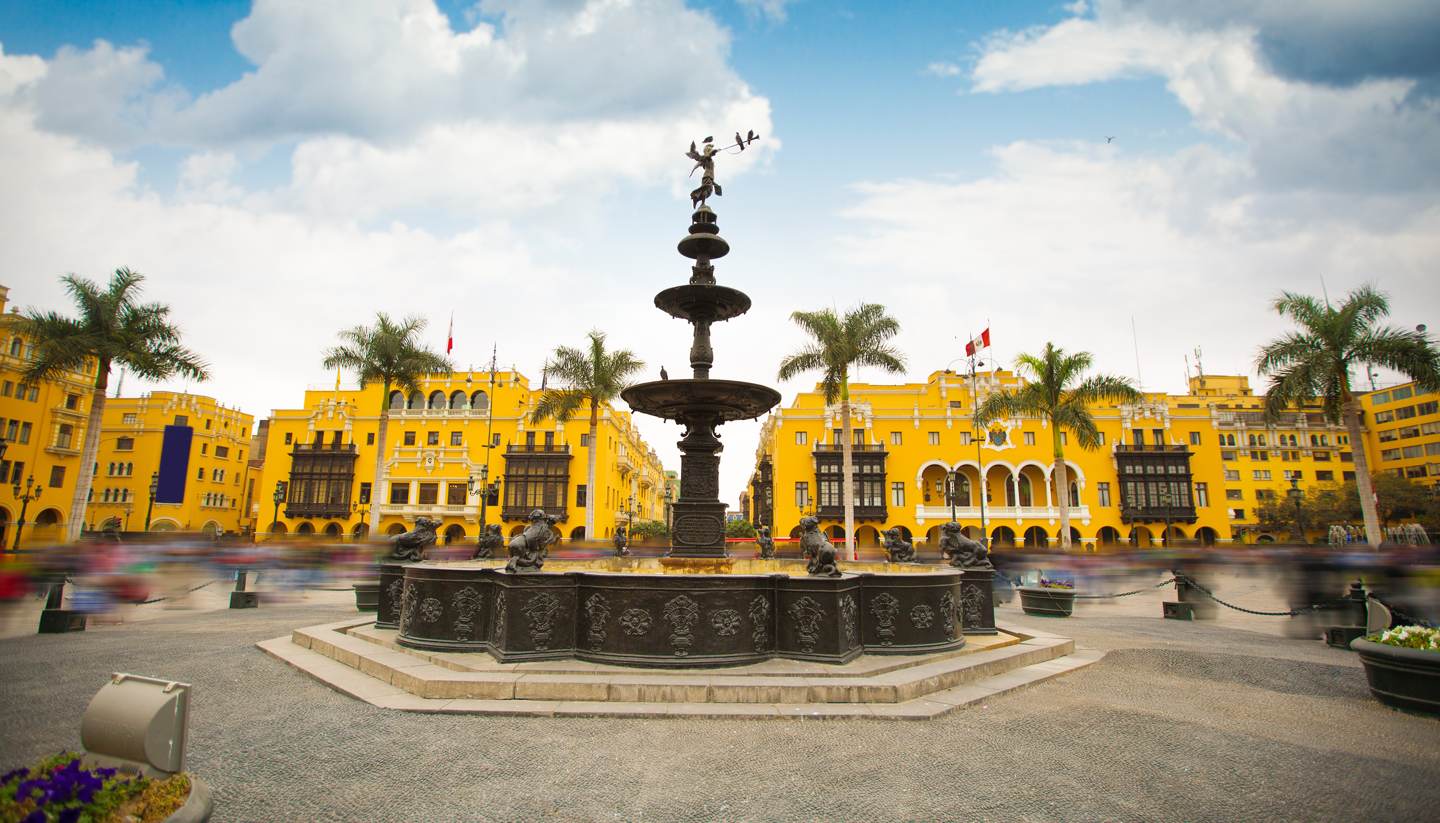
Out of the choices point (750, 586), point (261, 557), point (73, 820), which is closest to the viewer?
point (73, 820)

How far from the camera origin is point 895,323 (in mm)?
28172

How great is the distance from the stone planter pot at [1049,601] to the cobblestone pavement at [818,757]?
7387mm

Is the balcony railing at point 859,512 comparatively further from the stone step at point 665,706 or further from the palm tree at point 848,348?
the stone step at point 665,706

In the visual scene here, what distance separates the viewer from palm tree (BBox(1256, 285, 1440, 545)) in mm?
21484

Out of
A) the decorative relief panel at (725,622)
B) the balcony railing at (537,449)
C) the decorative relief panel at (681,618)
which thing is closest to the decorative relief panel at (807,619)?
the decorative relief panel at (725,622)

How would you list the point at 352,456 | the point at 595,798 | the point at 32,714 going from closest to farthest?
the point at 595,798 < the point at 32,714 < the point at 352,456

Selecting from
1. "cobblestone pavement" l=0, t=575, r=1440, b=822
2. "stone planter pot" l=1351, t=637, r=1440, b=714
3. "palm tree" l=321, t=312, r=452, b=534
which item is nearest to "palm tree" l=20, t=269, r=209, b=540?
"palm tree" l=321, t=312, r=452, b=534

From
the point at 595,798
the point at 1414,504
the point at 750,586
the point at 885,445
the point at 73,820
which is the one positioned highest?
the point at 885,445

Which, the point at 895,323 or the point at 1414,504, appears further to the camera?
the point at 1414,504

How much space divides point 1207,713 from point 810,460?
4457 centimetres

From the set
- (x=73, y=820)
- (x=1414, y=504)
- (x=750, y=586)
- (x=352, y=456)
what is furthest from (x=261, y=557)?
(x=1414, y=504)

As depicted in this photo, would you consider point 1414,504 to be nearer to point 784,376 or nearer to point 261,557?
point 784,376

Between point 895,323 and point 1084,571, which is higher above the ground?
point 895,323

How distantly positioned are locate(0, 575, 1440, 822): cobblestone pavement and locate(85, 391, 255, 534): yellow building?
61.8 metres
